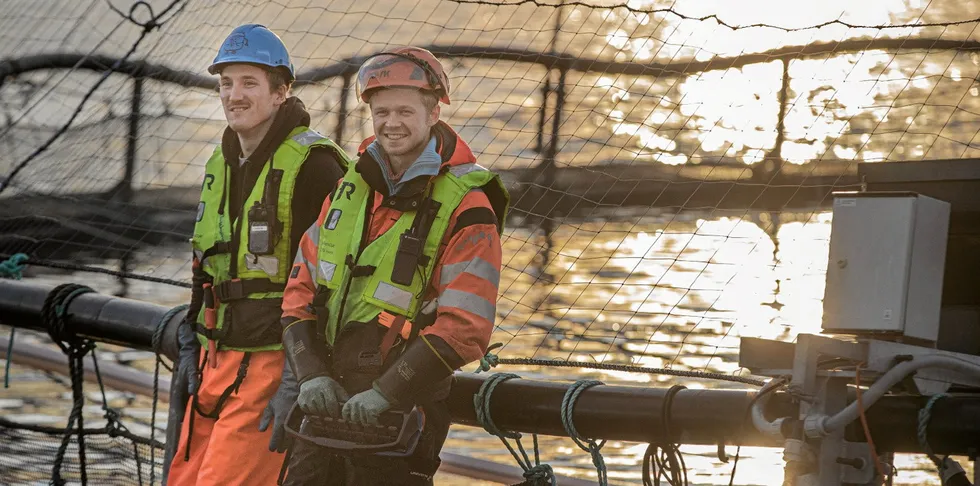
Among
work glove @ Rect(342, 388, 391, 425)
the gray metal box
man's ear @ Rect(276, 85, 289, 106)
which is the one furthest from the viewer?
man's ear @ Rect(276, 85, 289, 106)

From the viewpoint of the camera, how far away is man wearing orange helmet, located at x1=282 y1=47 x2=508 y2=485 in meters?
3.14

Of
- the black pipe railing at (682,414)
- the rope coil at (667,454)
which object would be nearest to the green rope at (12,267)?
the black pipe railing at (682,414)

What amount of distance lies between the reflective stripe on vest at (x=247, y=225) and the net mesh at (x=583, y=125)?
1844mm

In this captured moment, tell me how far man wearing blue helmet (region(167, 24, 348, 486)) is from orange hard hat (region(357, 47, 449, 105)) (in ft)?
1.57

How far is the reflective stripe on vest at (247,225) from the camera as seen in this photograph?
3672mm

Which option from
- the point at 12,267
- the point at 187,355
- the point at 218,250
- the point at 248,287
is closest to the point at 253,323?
the point at 248,287

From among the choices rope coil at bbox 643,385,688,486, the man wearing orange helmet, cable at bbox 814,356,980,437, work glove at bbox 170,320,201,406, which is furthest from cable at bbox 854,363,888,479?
work glove at bbox 170,320,201,406

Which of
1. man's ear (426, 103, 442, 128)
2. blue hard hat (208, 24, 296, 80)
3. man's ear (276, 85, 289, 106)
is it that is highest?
blue hard hat (208, 24, 296, 80)

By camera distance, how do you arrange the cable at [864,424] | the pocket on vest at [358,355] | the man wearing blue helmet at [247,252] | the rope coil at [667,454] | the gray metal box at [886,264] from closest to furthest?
the cable at [864,424]
the gray metal box at [886,264]
the pocket on vest at [358,355]
the rope coil at [667,454]
the man wearing blue helmet at [247,252]

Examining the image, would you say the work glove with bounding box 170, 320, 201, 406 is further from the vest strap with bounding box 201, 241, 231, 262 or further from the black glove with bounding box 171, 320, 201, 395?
the vest strap with bounding box 201, 241, 231, 262

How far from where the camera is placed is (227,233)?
3.75m

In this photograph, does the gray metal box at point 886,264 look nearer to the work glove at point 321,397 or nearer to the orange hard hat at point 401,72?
the orange hard hat at point 401,72

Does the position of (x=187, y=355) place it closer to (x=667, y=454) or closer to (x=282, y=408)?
(x=282, y=408)

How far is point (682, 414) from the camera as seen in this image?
11.3ft
